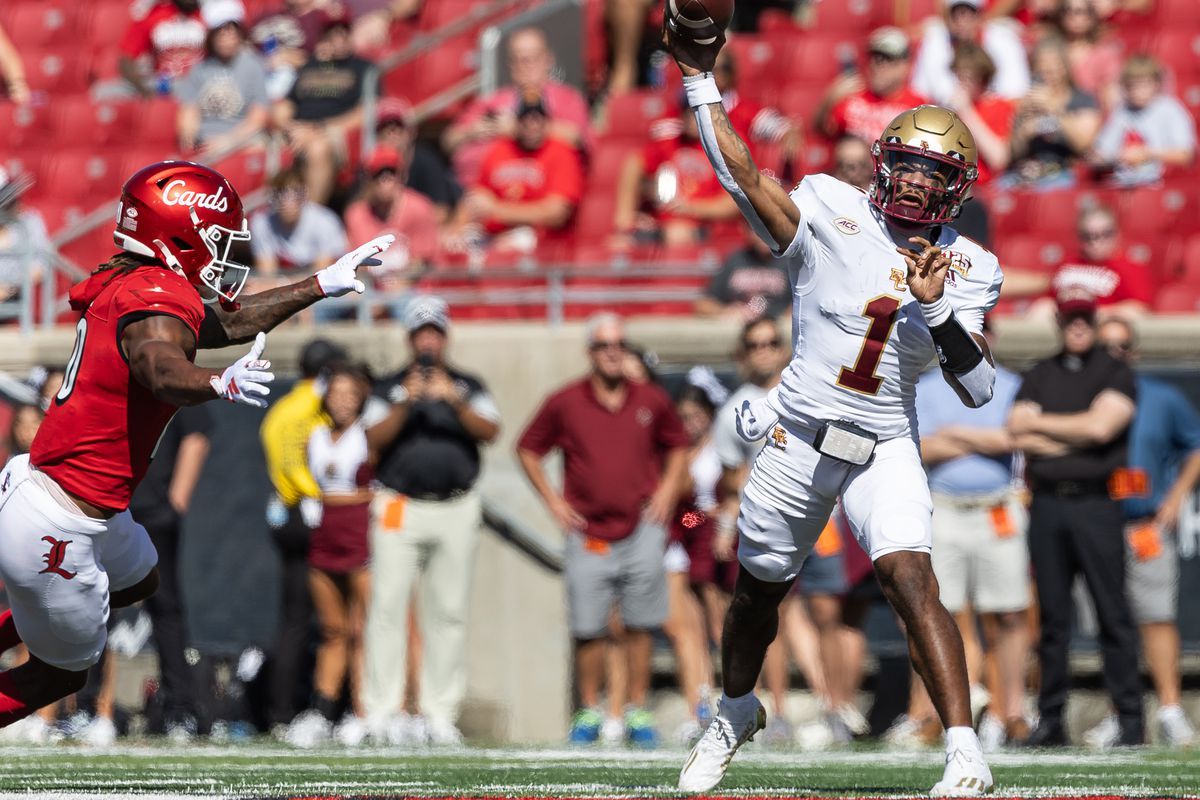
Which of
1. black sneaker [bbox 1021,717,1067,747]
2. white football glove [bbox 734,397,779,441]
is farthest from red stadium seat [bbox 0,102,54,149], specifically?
white football glove [bbox 734,397,779,441]

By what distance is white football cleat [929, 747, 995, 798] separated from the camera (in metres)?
5.49

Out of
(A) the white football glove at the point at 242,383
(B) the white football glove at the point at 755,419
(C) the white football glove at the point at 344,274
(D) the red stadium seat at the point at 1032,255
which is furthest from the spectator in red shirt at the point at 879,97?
(A) the white football glove at the point at 242,383

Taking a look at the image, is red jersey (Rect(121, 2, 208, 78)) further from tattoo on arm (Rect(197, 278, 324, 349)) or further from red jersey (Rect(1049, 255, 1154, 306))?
tattoo on arm (Rect(197, 278, 324, 349))

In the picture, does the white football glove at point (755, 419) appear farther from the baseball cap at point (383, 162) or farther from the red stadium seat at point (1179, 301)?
the baseball cap at point (383, 162)

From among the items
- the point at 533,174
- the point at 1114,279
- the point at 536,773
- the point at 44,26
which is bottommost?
the point at 536,773

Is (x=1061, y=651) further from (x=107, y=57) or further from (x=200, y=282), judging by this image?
(x=107, y=57)

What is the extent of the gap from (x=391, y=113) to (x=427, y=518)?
3309mm

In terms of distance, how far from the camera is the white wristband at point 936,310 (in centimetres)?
569

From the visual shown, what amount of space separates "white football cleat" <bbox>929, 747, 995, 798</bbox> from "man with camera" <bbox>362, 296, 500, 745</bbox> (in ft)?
15.7

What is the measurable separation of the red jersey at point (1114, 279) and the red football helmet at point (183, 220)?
16.3ft

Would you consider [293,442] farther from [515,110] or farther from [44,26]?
[44,26]

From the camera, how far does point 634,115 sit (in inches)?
515

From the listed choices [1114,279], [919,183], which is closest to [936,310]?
[919,183]

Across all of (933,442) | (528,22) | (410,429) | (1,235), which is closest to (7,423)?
(1,235)
